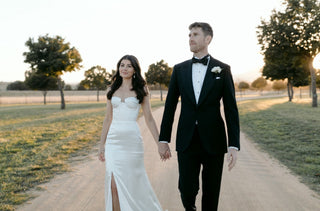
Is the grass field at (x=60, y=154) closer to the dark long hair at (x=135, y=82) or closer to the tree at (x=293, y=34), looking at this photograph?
the dark long hair at (x=135, y=82)

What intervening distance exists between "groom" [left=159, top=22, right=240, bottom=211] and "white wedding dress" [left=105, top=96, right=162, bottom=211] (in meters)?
0.87

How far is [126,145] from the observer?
339cm

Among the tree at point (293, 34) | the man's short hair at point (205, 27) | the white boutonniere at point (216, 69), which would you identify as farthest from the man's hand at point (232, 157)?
the tree at point (293, 34)

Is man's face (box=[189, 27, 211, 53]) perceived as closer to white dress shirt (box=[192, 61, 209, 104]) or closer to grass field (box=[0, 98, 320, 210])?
white dress shirt (box=[192, 61, 209, 104])

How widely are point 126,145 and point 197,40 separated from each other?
5.56 feet

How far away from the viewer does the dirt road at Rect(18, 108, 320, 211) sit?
3799mm

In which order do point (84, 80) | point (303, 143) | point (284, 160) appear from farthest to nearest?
point (84, 80) < point (303, 143) < point (284, 160)

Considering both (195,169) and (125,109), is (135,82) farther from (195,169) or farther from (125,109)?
(195,169)

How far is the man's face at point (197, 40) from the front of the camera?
2625 mm

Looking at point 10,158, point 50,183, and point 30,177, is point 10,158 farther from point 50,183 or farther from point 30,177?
point 50,183

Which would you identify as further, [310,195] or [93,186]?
[93,186]

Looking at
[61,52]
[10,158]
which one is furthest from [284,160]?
[61,52]

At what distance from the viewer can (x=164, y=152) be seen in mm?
2861

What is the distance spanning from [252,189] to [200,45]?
307 centimetres
